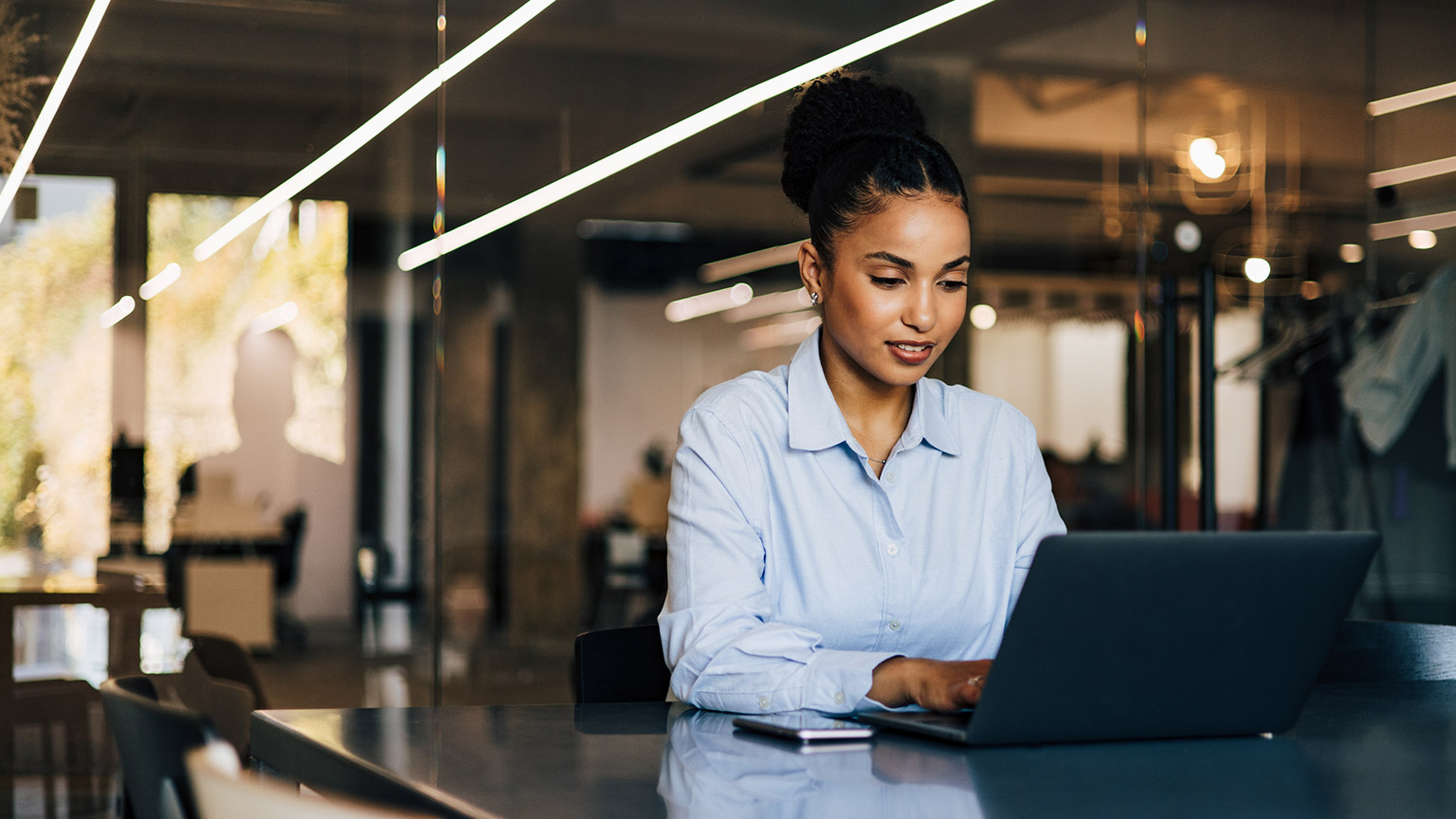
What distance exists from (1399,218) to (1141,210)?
0.82 meters

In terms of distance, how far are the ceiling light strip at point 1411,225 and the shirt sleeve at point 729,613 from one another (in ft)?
11.8

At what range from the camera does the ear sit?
166 cm

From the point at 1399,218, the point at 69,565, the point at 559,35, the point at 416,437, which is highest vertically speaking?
the point at 559,35

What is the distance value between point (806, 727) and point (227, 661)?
107 inches

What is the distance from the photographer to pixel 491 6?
12.8 ft

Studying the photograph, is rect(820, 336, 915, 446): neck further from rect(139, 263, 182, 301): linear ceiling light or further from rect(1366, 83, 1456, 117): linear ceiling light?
rect(1366, 83, 1456, 117): linear ceiling light

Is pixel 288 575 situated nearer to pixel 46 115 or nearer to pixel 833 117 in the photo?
pixel 46 115

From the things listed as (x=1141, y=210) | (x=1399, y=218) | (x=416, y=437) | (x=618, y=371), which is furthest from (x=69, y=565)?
(x=618, y=371)

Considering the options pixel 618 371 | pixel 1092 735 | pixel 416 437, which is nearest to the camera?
pixel 1092 735

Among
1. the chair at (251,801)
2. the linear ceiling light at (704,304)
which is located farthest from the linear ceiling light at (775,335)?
the chair at (251,801)

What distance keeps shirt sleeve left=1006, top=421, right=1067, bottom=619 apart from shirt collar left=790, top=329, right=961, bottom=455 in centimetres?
11

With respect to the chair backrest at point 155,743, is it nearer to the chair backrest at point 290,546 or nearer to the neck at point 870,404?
the neck at point 870,404

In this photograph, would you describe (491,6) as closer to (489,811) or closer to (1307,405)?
(1307,405)

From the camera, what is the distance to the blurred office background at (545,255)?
11.9 feet
